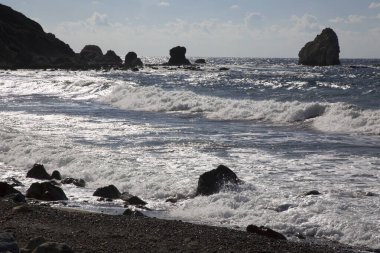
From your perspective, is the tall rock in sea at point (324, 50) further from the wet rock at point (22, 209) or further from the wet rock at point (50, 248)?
the wet rock at point (50, 248)

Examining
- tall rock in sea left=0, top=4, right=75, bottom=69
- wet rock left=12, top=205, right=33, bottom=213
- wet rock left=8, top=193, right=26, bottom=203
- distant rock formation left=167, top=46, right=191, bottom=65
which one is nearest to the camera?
wet rock left=12, top=205, right=33, bottom=213

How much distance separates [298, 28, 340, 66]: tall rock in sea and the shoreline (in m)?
105

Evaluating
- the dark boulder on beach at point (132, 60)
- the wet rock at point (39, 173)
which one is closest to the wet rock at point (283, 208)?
the wet rock at point (39, 173)

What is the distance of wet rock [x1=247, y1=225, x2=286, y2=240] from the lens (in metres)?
7.76

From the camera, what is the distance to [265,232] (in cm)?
785

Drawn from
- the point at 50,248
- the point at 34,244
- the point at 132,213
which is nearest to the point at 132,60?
the point at 132,213

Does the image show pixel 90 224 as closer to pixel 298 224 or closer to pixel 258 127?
pixel 298 224

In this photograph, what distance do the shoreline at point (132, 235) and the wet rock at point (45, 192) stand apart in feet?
4.99

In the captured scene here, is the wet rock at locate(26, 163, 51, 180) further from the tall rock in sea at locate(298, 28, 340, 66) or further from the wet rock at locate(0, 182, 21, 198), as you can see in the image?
the tall rock in sea at locate(298, 28, 340, 66)

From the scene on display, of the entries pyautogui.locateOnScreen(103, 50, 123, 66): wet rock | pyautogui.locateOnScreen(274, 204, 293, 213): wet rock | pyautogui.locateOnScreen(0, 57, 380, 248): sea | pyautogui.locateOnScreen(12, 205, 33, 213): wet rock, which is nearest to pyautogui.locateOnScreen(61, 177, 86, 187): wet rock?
pyautogui.locateOnScreen(0, 57, 380, 248): sea

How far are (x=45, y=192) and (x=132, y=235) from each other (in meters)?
3.56

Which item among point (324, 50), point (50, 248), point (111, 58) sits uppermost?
point (324, 50)

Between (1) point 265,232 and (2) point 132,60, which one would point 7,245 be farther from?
(2) point 132,60

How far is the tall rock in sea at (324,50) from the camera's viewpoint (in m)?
109
